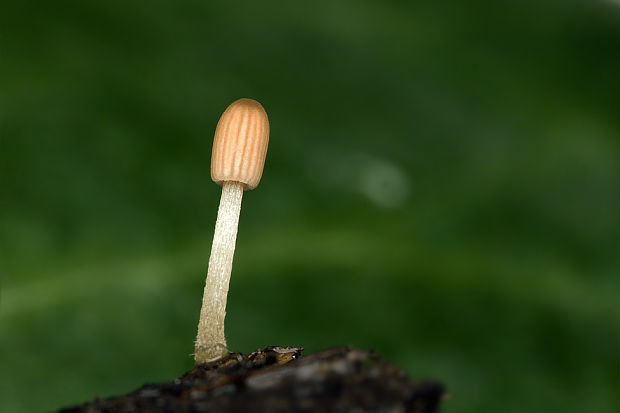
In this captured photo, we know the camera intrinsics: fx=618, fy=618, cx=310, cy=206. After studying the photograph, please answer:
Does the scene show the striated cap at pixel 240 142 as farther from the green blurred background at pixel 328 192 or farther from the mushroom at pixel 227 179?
the green blurred background at pixel 328 192

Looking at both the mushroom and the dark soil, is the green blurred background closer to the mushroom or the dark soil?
the mushroom

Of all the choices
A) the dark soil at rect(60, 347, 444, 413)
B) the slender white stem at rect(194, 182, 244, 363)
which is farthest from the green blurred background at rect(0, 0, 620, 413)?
the dark soil at rect(60, 347, 444, 413)

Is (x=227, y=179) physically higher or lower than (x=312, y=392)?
higher

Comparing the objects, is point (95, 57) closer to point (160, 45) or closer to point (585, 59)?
point (160, 45)

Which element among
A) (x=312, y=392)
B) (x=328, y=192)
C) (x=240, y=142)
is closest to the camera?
(x=312, y=392)

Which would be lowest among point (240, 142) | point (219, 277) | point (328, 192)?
point (219, 277)

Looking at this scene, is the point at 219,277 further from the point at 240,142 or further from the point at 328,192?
the point at 328,192

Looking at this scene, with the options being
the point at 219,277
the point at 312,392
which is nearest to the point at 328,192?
the point at 219,277
